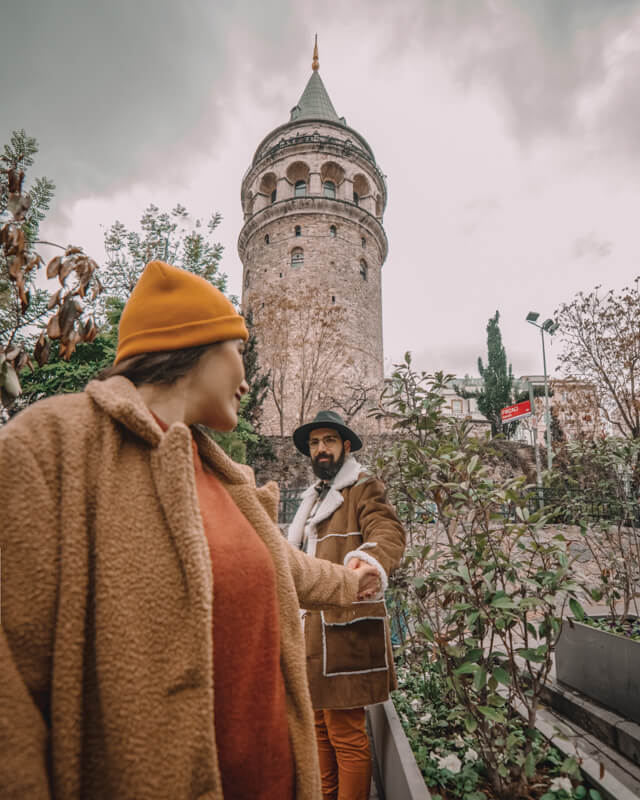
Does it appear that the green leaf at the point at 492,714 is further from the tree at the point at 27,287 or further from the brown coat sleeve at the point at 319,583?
the tree at the point at 27,287

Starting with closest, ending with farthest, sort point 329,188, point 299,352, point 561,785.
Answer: point 561,785
point 299,352
point 329,188

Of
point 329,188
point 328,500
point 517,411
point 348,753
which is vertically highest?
point 329,188

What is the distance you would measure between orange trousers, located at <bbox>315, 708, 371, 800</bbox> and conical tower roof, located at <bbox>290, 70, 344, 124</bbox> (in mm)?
29355

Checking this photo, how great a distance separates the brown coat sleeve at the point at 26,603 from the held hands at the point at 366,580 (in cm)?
114

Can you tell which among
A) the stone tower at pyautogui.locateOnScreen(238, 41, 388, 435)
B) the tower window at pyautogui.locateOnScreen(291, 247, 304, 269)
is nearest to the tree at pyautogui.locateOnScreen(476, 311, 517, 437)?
the stone tower at pyautogui.locateOnScreen(238, 41, 388, 435)

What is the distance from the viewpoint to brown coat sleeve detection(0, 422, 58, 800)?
613 mm

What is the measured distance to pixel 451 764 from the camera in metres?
2.12

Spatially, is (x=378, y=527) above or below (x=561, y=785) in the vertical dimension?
above

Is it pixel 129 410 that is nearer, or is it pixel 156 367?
pixel 129 410

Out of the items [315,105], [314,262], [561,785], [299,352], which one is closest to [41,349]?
[561,785]

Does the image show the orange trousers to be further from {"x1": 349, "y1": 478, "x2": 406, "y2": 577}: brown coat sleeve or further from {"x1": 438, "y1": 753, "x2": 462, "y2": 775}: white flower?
{"x1": 349, "y1": 478, "x2": 406, "y2": 577}: brown coat sleeve

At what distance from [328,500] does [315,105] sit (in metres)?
31.0

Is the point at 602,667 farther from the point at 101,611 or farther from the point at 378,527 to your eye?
the point at 101,611

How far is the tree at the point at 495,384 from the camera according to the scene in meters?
27.9
